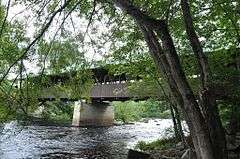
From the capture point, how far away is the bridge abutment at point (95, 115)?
130ft

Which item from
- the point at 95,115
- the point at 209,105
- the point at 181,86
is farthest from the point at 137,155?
the point at 95,115

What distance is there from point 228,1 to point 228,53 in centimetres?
366

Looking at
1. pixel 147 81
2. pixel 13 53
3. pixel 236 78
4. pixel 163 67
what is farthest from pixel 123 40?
pixel 163 67

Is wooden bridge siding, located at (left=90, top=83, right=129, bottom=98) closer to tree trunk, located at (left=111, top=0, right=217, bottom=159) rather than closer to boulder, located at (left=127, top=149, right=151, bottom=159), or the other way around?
boulder, located at (left=127, top=149, right=151, bottom=159)

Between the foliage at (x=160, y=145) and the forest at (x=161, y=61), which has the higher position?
the forest at (x=161, y=61)

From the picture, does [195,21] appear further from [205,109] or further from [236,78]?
[205,109]

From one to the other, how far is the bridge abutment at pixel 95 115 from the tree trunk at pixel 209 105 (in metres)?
34.1

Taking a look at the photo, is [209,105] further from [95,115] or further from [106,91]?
[95,115]

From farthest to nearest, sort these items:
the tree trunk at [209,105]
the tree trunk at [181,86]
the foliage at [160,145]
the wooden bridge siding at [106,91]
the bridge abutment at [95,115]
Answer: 1. the bridge abutment at [95,115]
2. the wooden bridge siding at [106,91]
3. the foliage at [160,145]
4. the tree trunk at [209,105]
5. the tree trunk at [181,86]

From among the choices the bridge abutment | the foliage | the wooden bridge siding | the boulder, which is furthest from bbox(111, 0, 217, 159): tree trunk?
the bridge abutment

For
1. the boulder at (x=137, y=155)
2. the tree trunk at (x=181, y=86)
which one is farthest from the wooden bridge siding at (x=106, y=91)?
the tree trunk at (x=181, y=86)

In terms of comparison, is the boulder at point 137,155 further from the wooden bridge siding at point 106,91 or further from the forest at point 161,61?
the wooden bridge siding at point 106,91

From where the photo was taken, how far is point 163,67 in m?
5.49

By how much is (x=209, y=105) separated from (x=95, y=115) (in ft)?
118
